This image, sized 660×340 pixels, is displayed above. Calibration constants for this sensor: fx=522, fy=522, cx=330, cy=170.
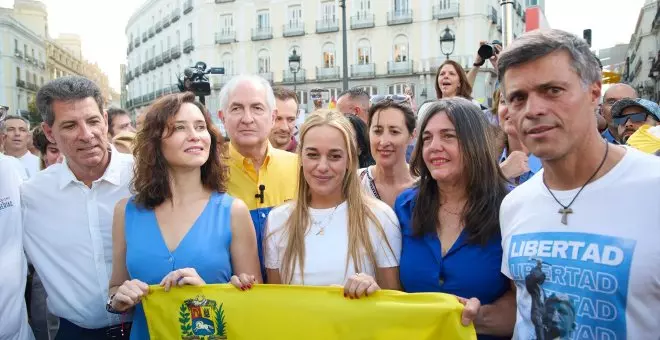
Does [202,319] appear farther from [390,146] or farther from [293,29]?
[293,29]

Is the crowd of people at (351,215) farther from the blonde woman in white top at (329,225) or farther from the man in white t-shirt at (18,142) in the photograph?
the man in white t-shirt at (18,142)

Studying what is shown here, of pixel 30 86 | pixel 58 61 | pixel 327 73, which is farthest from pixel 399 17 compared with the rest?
pixel 58 61

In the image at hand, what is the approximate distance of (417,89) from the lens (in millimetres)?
36312

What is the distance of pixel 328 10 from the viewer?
39594 mm

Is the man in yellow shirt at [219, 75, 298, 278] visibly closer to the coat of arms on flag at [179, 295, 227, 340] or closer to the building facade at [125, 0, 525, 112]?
the coat of arms on flag at [179, 295, 227, 340]

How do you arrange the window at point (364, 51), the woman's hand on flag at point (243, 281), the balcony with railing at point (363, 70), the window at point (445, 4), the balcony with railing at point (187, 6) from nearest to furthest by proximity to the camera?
the woman's hand on flag at point (243, 281)
the window at point (445, 4)
the balcony with railing at point (363, 70)
the window at point (364, 51)
the balcony with railing at point (187, 6)

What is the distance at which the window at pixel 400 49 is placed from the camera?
3712 cm

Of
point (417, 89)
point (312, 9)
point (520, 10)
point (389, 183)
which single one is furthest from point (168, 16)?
point (389, 183)

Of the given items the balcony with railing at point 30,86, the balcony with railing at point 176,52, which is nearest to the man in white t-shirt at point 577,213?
the balcony with railing at point 176,52

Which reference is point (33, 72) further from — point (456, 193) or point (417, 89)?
point (456, 193)

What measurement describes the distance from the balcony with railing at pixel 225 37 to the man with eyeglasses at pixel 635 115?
1549 inches

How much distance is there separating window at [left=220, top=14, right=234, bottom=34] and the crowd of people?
4060 cm

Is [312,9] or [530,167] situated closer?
[530,167]

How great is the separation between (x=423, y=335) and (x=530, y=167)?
1793mm
